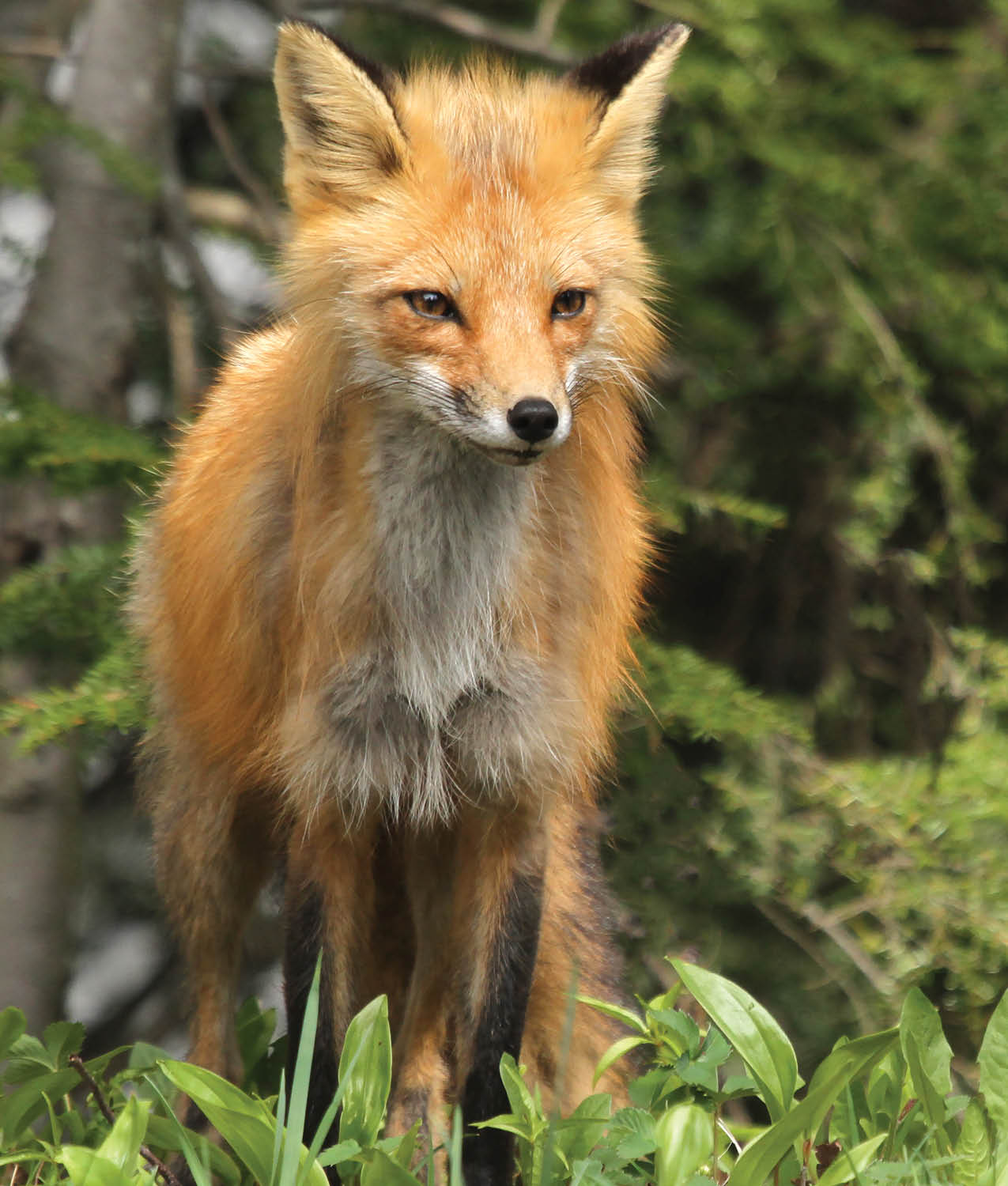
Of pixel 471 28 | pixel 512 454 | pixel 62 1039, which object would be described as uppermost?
pixel 471 28

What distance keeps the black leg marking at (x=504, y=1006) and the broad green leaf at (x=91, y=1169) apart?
983mm

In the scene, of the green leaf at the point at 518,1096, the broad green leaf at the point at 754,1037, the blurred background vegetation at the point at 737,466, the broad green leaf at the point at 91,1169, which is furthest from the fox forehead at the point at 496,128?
the broad green leaf at the point at 91,1169

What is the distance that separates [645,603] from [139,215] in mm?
2591

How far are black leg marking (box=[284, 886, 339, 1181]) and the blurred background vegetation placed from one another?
2.36 ft

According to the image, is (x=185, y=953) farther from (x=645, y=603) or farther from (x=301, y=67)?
(x=301, y=67)

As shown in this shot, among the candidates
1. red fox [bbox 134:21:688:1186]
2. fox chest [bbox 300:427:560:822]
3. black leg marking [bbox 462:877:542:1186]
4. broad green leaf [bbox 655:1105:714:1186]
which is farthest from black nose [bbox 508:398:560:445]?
broad green leaf [bbox 655:1105:714:1186]

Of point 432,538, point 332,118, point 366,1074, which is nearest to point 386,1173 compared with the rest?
point 366,1074

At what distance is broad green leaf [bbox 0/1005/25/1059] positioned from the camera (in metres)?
3.30

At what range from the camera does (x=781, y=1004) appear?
5.41 meters

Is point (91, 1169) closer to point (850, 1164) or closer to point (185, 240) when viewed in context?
point (850, 1164)

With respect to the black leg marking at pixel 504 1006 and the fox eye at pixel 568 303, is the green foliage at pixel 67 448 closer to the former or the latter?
the fox eye at pixel 568 303

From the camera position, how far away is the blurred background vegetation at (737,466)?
4590mm

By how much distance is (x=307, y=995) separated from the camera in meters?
3.49

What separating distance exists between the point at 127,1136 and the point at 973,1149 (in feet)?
5.35
